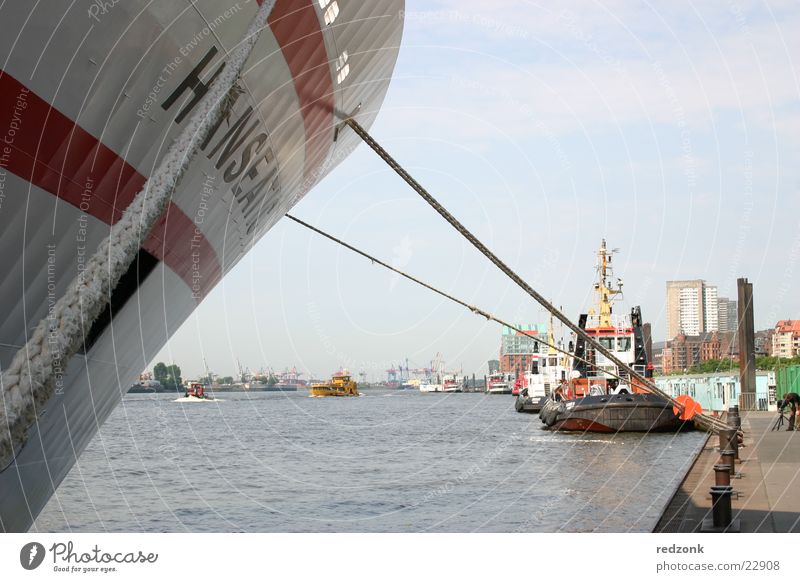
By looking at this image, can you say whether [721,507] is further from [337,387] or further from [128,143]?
[337,387]

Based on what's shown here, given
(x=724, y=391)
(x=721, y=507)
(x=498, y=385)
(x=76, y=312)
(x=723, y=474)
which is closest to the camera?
(x=76, y=312)

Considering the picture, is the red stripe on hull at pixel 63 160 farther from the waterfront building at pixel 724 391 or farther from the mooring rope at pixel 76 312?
the waterfront building at pixel 724 391

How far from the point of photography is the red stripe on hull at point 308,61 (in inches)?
264

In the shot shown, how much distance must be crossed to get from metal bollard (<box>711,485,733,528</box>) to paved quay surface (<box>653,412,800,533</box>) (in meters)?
0.16

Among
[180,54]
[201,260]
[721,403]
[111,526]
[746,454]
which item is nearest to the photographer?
[180,54]

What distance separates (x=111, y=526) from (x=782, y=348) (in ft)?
111

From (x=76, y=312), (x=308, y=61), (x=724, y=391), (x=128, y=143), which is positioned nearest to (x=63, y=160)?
(x=128, y=143)

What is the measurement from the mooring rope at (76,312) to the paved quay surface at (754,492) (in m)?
5.72

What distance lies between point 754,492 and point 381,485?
32.3 ft

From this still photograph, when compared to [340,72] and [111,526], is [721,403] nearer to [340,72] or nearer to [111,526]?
[111,526]

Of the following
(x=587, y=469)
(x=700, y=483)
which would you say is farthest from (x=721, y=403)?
(x=700, y=483)

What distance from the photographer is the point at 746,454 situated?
15.9 metres

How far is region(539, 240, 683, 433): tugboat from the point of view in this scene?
107 ft

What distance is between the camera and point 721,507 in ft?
27.1
